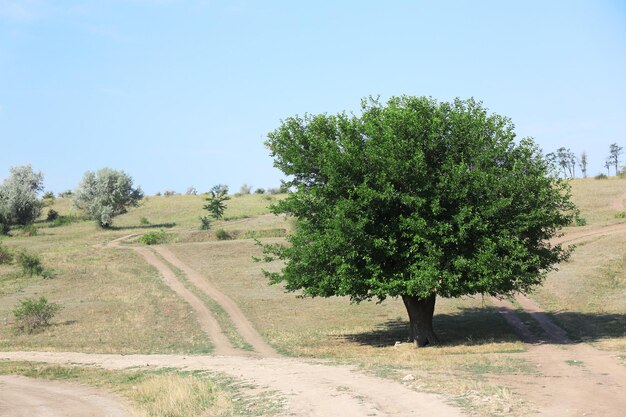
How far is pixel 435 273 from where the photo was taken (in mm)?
27203

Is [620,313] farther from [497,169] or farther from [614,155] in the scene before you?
[614,155]

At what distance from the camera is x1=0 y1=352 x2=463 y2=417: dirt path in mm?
15875

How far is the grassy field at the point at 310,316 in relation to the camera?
23938 millimetres

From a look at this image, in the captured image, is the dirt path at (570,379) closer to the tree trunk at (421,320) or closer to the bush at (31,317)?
the tree trunk at (421,320)

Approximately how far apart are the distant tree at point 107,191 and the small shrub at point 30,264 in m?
34.8

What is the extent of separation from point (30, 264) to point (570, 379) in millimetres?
49856

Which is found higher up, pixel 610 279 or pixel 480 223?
pixel 480 223

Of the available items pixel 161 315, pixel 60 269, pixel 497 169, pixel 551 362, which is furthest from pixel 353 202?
pixel 60 269

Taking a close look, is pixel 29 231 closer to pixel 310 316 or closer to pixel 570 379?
pixel 310 316

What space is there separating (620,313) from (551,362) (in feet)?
56.6

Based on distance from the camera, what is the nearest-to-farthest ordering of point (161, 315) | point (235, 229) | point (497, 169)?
1. point (497, 169)
2. point (161, 315)
3. point (235, 229)

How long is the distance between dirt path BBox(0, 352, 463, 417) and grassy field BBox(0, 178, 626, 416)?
3.64ft

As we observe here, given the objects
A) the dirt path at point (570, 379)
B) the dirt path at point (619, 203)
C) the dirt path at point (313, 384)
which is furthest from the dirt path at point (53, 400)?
the dirt path at point (619, 203)

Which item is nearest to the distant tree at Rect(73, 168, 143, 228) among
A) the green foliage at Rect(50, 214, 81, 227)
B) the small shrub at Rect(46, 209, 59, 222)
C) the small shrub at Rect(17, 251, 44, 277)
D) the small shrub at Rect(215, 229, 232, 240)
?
the green foliage at Rect(50, 214, 81, 227)
